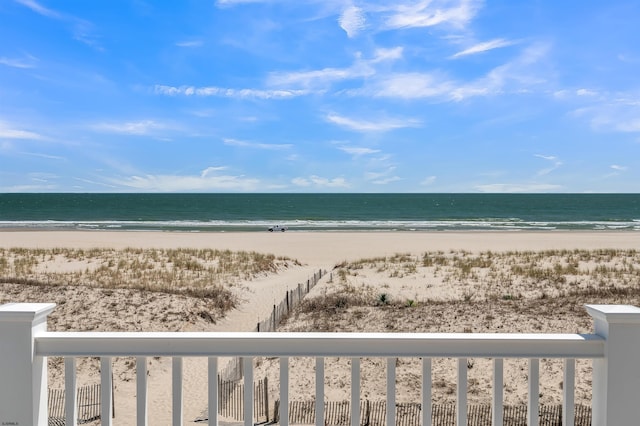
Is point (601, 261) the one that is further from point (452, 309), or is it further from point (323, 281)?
point (452, 309)

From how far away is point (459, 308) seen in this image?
11508 mm

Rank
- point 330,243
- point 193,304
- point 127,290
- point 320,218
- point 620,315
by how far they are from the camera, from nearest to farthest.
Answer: point 620,315 → point 193,304 → point 127,290 → point 330,243 → point 320,218

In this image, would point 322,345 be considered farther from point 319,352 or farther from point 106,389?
point 106,389

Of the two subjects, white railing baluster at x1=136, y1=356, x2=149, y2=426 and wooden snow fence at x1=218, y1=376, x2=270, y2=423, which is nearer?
white railing baluster at x1=136, y1=356, x2=149, y2=426

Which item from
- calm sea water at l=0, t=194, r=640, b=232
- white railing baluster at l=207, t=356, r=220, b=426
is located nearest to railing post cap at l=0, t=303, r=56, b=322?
white railing baluster at l=207, t=356, r=220, b=426

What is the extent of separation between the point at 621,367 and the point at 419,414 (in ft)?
17.9

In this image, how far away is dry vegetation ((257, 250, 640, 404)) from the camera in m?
8.40

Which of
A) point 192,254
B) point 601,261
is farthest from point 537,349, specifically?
point 192,254

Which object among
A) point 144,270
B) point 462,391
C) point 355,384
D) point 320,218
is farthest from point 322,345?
point 320,218

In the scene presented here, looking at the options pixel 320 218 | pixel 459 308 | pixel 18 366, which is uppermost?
pixel 320 218

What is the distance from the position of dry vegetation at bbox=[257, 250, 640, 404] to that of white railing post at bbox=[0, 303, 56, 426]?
6368 mm

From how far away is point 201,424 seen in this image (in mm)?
7074

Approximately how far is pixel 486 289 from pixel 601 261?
10394mm

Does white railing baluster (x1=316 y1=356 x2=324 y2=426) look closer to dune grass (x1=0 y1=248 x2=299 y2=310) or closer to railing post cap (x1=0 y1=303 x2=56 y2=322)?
railing post cap (x1=0 y1=303 x2=56 y2=322)
